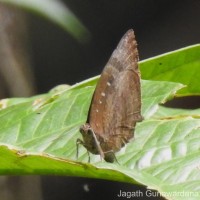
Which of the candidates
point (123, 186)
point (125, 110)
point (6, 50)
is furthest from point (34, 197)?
point (125, 110)

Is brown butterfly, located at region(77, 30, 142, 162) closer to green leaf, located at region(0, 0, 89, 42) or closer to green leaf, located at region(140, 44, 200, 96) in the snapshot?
green leaf, located at region(140, 44, 200, 96)

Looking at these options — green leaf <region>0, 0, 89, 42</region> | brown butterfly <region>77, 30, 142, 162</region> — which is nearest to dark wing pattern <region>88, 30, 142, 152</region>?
brown butterfly <region>77, 30, 142, 162</region>

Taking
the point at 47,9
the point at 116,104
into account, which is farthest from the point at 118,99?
the point at 47,9

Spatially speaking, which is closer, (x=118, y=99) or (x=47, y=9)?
(x=118, y=99)

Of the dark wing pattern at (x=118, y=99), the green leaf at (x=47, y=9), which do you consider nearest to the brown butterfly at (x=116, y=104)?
the dark wing pattern at (x=118, y=99)

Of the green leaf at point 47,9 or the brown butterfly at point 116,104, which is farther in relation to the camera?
the green leaf at point 47,9

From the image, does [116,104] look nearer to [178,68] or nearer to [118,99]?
[118,99]

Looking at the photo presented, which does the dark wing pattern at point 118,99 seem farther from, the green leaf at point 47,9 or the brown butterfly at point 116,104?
the green leaf at point 47,9
